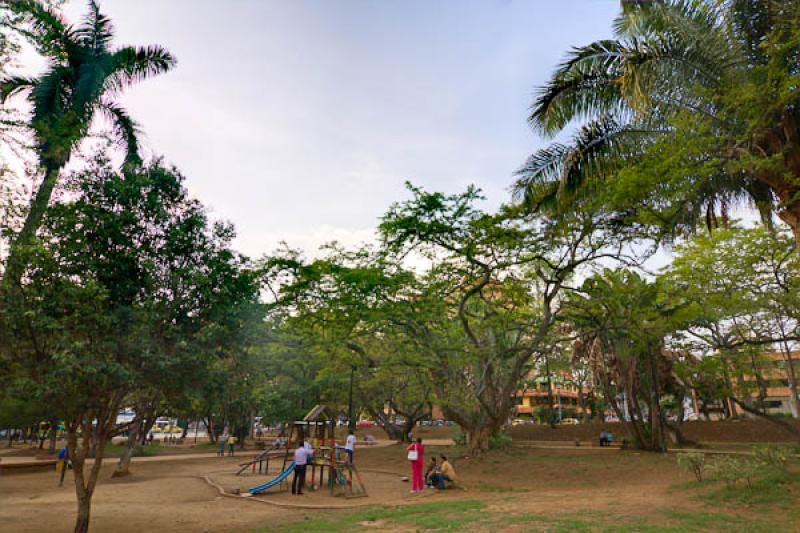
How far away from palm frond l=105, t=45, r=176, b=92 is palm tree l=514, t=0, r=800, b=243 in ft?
42.9

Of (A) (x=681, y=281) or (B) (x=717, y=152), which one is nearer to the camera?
(B) (x=717, y=152)

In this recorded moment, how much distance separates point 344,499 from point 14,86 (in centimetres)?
1619

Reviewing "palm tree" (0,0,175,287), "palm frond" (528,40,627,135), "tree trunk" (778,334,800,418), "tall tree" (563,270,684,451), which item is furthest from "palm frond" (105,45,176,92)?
"tree trunk" (778,334,800,418)

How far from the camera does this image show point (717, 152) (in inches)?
460

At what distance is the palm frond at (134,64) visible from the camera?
53.2ft

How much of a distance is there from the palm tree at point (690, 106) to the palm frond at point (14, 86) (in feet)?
50.3

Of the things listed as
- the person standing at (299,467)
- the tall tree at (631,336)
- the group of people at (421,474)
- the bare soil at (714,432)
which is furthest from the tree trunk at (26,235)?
the bare soil at (714,432)

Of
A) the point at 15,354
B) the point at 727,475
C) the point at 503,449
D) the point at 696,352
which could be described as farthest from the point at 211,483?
the point at 696,352

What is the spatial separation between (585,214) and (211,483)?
56.4ft

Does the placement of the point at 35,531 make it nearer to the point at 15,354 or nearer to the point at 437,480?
the point at 15,354

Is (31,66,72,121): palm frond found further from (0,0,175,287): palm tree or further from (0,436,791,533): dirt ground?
(0,436,791,533): dirt ground

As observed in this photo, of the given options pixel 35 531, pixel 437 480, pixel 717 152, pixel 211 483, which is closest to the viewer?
pixel 35 531

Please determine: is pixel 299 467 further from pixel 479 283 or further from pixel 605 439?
pixel 605 439

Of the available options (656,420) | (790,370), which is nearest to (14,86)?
(656,420)
